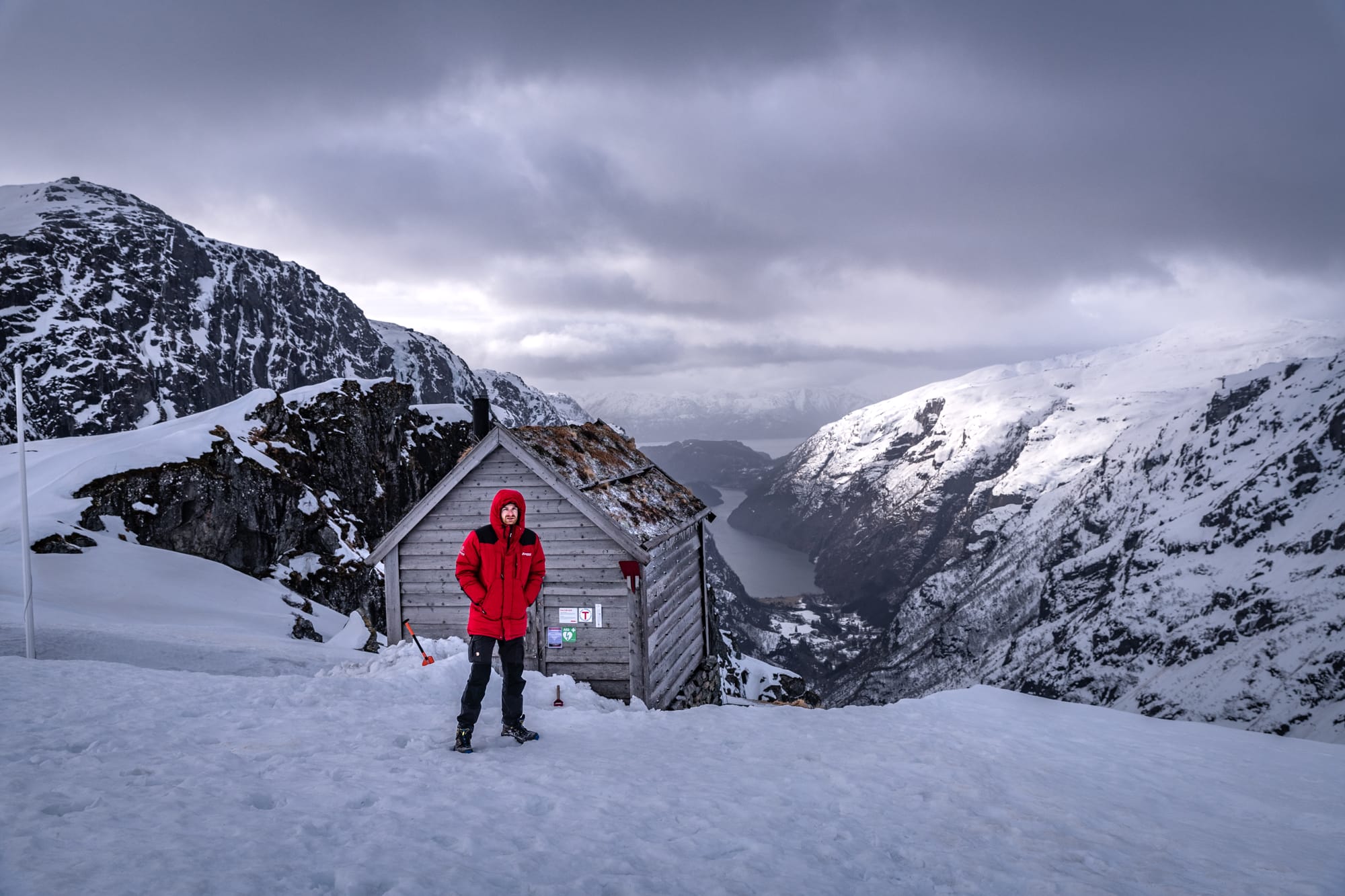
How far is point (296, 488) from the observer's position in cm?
3098

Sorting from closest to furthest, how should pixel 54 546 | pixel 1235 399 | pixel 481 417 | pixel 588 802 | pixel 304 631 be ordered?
pixel 588 802 < pixel 481 417 < pixel 54 546 < pixel 304 631 < pixel 1235 399

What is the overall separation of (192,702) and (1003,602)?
20536cm

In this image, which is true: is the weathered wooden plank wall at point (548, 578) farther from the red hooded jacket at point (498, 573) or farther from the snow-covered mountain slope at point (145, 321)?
the snow-covered mountain slope at point (145, 321)

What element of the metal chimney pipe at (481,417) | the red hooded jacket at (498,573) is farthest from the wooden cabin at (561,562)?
the red hooded jacket at (498,573)

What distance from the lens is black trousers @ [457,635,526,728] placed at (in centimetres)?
708

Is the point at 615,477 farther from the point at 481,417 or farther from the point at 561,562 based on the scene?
the point at 481,417

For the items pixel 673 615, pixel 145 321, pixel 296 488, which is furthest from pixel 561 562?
pixel 145 321

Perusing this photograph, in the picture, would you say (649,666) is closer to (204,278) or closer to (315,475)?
(315,475)

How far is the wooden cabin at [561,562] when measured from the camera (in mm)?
13516

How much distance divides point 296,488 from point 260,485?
7.64 feet

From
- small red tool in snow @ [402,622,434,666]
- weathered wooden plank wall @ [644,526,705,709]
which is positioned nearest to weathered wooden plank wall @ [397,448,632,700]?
weathered wooden plank wall @ [644,526,705,709]

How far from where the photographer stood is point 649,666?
14094 millimetres

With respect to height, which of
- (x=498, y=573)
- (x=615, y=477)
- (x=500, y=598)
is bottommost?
(x=500, y=598)

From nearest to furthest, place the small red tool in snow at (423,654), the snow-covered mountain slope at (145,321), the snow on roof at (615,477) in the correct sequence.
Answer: the small red tool in snow at (423,654)
the snow on roof at (615,477)
the snow-covered mountain slope at (145,321)
